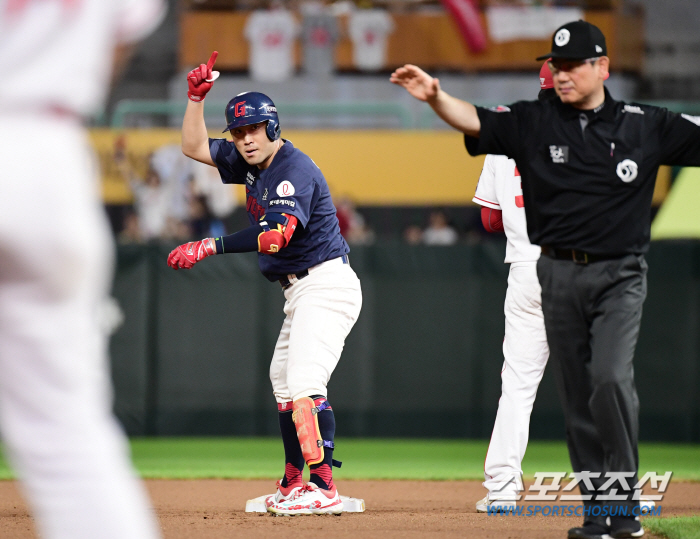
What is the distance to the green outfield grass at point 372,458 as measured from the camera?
7410 mm

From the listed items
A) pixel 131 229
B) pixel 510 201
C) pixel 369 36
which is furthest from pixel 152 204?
pixel 510 201

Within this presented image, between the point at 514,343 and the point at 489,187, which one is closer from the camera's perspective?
the point at 514,343

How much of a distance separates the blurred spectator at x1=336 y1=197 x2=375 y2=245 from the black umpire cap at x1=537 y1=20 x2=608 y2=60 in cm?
767

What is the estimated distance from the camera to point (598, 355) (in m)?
3.96

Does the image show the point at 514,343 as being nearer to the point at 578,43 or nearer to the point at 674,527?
the point at 674,527

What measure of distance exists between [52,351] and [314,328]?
321 cm

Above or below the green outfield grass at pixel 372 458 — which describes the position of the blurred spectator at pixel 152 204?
above

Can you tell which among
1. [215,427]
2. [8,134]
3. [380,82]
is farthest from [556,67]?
[380,82]

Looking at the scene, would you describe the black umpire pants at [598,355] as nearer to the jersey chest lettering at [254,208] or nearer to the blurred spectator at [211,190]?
the jersey chest lettering at [254,208]

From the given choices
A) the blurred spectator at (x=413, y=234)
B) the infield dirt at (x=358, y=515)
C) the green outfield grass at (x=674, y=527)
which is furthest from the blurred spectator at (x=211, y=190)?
the green outfield grass at (x=674, y=527)

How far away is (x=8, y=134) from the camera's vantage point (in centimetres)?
208

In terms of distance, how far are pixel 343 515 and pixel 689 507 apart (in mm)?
2122

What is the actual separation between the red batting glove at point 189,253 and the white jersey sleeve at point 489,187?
1636 mm

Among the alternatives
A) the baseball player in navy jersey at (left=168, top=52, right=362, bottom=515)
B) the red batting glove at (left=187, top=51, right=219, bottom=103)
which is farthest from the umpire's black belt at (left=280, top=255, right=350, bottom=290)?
the red batting glove at (left=187, top=51, right=219, bottom=103)
